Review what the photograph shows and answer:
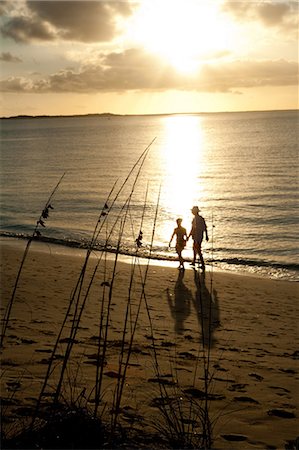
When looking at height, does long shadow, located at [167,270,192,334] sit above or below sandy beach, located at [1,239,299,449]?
below

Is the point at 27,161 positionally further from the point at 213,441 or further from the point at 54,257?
the point at 213,441

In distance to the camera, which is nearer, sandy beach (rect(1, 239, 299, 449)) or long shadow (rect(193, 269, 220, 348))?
sandy beach (rect(1, 239, 299, 449))

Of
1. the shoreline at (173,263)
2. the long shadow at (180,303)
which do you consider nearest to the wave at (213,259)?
the shoreline at (173,263)

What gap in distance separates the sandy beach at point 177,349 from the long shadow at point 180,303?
2 centimetres

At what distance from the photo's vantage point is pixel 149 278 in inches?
599

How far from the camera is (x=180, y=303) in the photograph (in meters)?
12.0

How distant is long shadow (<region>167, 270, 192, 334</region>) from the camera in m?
10.00

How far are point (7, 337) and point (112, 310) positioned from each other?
10.5 ft

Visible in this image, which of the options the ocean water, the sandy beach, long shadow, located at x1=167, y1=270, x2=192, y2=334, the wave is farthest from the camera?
the ocean water

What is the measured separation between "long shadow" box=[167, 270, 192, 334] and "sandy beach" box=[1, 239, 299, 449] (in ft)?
0.07

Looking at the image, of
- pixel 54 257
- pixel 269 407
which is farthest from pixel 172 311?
pixel 54 257

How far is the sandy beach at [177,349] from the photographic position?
4.84 m

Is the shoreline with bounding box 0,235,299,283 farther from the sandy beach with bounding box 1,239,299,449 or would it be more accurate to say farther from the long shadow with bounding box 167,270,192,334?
the long shadow with bounding box 167,270,192,334

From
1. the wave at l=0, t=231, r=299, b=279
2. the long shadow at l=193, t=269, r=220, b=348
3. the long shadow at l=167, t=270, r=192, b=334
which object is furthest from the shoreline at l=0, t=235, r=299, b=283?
the long shadow at l=193, t=269, r=220, b=348
